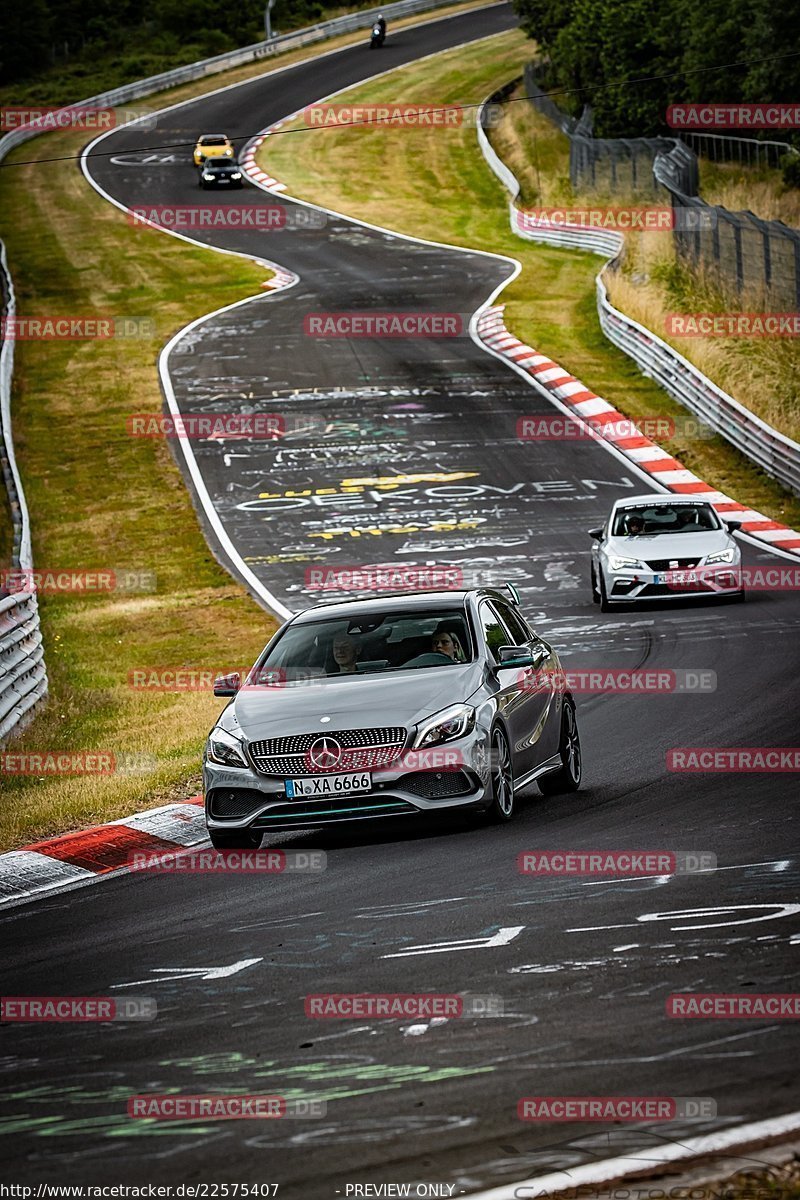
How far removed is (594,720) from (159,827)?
15.6ft

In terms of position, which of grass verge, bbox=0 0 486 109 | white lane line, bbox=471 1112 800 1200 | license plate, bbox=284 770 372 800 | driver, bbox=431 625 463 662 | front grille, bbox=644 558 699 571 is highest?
grass verge, bbox=0 0 486 109

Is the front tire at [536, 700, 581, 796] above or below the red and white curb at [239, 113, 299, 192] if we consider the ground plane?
below

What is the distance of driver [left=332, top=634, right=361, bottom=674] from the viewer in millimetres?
11523

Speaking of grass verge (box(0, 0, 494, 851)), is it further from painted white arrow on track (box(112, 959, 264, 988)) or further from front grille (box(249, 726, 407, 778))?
painted white arrow on track (box(112, 959, 264, 988))

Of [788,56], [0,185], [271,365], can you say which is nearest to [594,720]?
[271,365]

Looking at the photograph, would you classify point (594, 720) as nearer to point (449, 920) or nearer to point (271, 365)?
point (449, 920)

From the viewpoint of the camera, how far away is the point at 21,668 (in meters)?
17.2

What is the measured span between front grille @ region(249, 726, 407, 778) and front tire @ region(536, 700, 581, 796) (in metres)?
1.88

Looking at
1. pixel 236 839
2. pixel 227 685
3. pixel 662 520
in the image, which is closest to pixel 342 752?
pixel 236 839

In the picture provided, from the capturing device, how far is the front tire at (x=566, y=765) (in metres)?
12.2

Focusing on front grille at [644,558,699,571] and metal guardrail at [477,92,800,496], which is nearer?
front grille at [644,558,699,571]

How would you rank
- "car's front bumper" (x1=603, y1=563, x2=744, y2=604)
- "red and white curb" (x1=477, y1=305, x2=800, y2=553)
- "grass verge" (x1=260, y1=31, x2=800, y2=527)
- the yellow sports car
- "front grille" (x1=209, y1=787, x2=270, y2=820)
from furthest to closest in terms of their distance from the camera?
the yellow sports car
"grass verge" (x1=260, y1=31, x2=800, y2=527)
"red and white curb" (x1=477, y1=305, x2=800, y2=553)
"car's front bumper" (x1=603, y1=563, x2=744, y2=604)
"front grille" (x1=209, y1=787, x2=270, y2=820)

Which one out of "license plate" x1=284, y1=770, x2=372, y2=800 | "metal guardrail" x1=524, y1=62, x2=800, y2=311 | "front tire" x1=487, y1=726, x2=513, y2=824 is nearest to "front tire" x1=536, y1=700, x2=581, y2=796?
"front tire" x1=487, y1=726, x2=513, y2=824

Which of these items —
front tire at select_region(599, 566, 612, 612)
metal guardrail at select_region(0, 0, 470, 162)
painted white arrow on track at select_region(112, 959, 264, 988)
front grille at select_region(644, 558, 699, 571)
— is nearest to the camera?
painted white arrow on track at select_region(112, 959, 264, 988)
